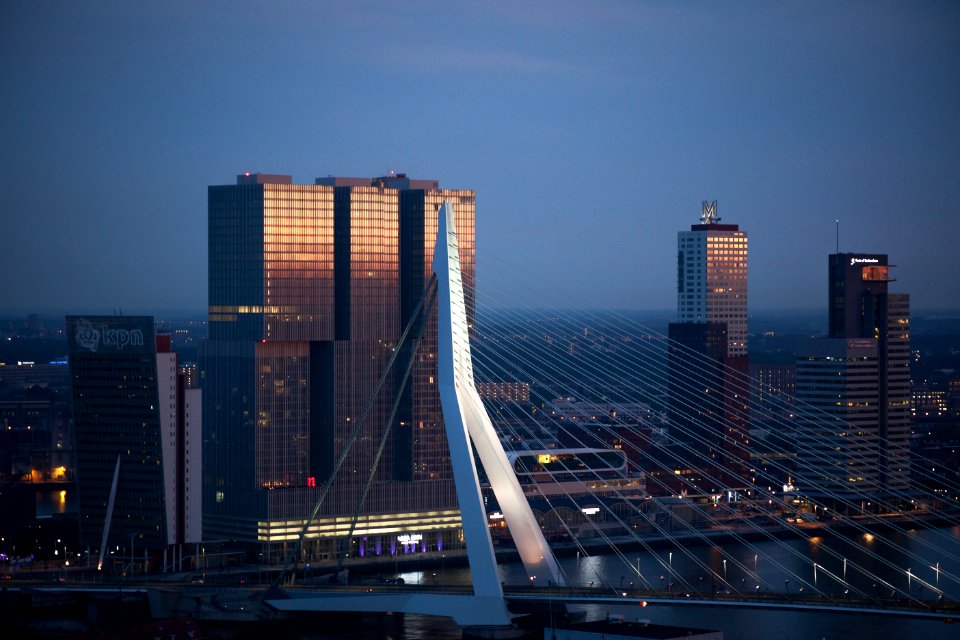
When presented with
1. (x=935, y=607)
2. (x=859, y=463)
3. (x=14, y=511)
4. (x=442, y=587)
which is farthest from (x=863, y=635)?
(x=859, y=463)

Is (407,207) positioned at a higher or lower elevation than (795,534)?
higher

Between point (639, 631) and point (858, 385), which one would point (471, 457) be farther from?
point (858, 385)

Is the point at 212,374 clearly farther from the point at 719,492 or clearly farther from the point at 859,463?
the point at 859,463

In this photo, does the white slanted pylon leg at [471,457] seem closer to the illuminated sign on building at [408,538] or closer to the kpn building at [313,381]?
the kpn building at [313,381]

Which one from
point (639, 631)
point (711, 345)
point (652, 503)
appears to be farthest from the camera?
point (711, 345)

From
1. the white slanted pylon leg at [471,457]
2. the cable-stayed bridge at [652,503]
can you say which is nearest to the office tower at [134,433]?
the cable-stayed bridge at [652,503]

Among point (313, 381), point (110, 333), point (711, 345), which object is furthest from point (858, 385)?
point (110, 333)

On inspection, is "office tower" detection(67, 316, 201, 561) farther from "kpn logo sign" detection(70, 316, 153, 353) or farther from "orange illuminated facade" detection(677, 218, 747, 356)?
"orange illuminated facade" detection(677, 218, 747, 356)
